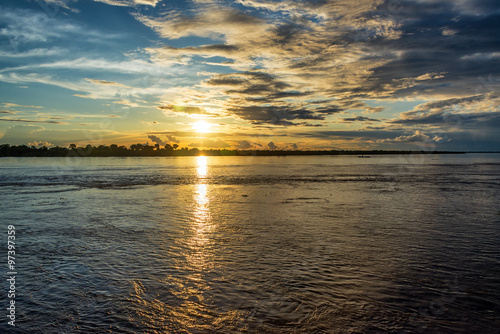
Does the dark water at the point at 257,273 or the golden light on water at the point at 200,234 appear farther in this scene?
the golden light on water at the point at 200,234

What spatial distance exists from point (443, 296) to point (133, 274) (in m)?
9.57

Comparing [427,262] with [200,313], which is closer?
[200,313]

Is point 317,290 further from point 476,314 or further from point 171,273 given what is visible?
point 171,273

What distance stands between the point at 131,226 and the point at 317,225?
10778mm

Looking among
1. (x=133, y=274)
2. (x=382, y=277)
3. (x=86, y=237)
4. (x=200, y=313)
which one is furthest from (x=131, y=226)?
(x=382, y=277)

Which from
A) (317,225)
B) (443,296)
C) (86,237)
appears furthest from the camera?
(317,225)

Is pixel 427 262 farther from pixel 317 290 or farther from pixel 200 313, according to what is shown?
pixel 200 313

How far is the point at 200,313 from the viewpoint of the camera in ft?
27.9

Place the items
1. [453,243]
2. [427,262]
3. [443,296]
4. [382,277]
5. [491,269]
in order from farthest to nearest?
[453,243] → [427,262] → [491,269] → [382,277] → [443,296]

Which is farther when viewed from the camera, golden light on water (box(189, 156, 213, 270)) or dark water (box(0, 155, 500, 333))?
golden light on water (box(189, 156, 213, 270))

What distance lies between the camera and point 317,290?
9.73m

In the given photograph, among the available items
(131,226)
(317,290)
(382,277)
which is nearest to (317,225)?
(382,277)

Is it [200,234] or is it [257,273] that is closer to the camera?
[257,273]

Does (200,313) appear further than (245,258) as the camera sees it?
No
